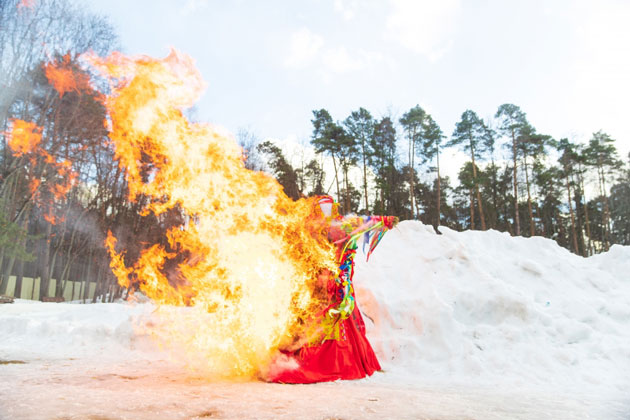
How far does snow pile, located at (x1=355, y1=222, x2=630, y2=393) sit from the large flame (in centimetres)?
205

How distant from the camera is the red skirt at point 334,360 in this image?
4.16 m

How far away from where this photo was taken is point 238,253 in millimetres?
4492

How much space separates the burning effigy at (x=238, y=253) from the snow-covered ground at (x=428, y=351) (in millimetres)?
395

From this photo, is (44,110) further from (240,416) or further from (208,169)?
(240,416)

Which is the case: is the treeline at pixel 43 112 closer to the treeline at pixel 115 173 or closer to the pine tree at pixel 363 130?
the treeline at pixel 115 173

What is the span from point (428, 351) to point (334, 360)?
1.86 meters

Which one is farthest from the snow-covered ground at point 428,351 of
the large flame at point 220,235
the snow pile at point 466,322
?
the large flame at point 220,235

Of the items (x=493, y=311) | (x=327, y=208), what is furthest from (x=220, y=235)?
(x=493, y=311)

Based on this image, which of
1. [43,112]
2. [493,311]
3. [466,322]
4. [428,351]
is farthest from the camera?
[43,112]

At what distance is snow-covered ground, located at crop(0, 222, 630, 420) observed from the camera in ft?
9.98

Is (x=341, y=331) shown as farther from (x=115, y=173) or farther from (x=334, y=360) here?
(x=115, y=173)

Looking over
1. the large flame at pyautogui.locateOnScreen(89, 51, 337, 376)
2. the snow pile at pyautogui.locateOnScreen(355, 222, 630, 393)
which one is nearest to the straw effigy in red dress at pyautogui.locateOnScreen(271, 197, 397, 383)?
the large flame at pyautogui.locateOnScreen(89, 51, 337, 376)

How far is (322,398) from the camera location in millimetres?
3336

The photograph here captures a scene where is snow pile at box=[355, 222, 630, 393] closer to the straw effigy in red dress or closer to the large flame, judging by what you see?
the straw effigy in red dress
